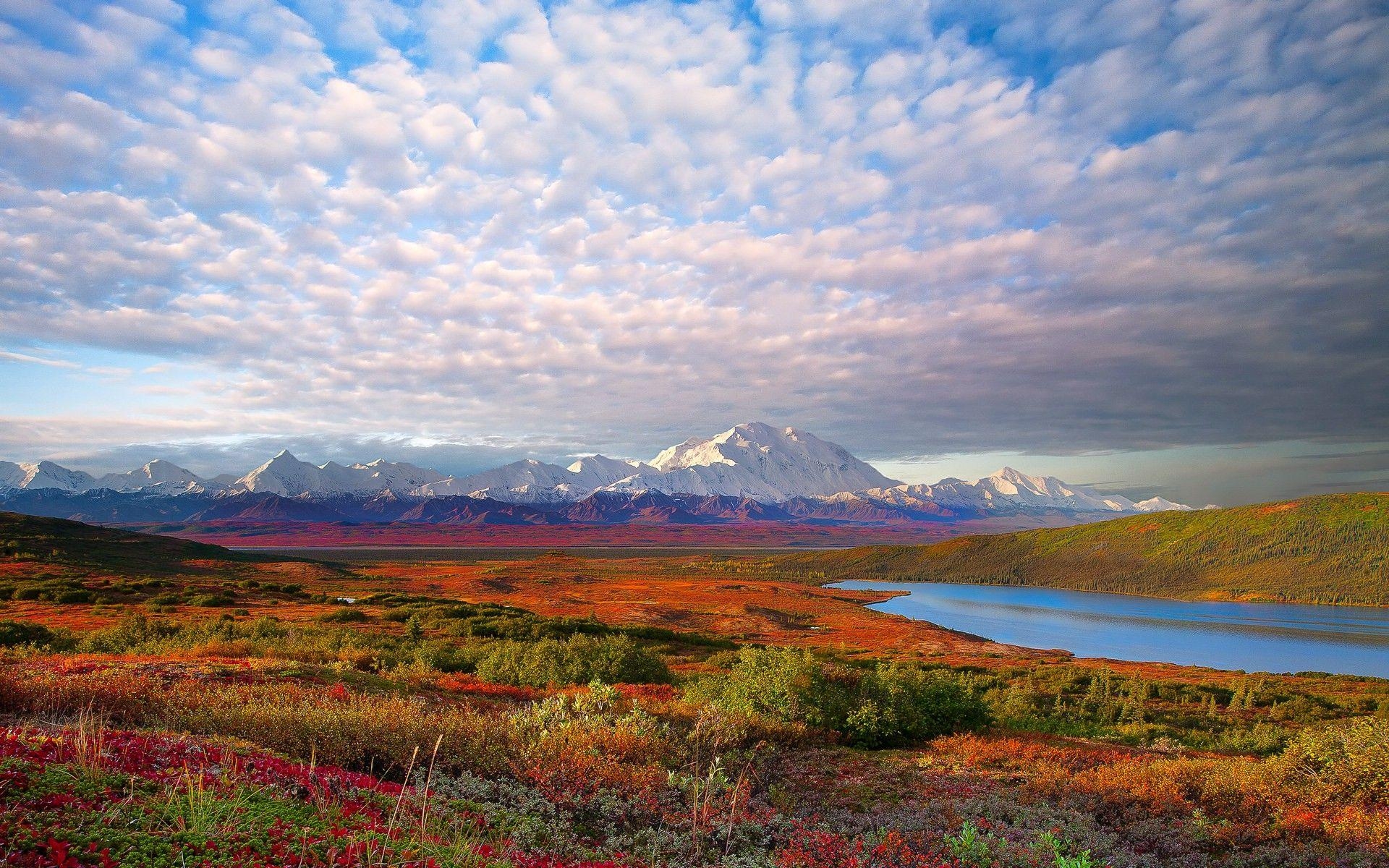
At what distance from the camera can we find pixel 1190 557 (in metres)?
143

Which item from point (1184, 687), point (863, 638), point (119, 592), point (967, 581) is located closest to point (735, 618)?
point (863, 638)

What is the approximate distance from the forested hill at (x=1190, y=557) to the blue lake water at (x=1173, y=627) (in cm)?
932

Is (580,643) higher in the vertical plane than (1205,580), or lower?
higher

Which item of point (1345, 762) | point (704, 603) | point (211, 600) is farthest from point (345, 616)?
point (1345, 762)

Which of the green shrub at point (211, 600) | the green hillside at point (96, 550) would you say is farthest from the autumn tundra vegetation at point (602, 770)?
the green hillside at point (96, 550)

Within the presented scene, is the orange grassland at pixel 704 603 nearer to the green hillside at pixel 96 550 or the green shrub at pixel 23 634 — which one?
the green hillside at pixel 96 550

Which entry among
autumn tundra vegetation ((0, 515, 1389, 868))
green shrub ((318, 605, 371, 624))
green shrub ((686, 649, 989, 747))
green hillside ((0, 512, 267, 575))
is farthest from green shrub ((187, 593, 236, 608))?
green shrub ((686, 649, 989, 747))

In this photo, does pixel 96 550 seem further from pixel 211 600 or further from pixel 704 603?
pixel 704 603

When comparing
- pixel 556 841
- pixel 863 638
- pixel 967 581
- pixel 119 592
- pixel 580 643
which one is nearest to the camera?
pixel 556 841

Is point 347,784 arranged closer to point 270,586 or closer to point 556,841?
point 556,841

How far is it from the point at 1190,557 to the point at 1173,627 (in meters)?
72.6

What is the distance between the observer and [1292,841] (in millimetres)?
7699

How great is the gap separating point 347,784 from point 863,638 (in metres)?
58.3

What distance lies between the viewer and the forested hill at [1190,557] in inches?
4919
